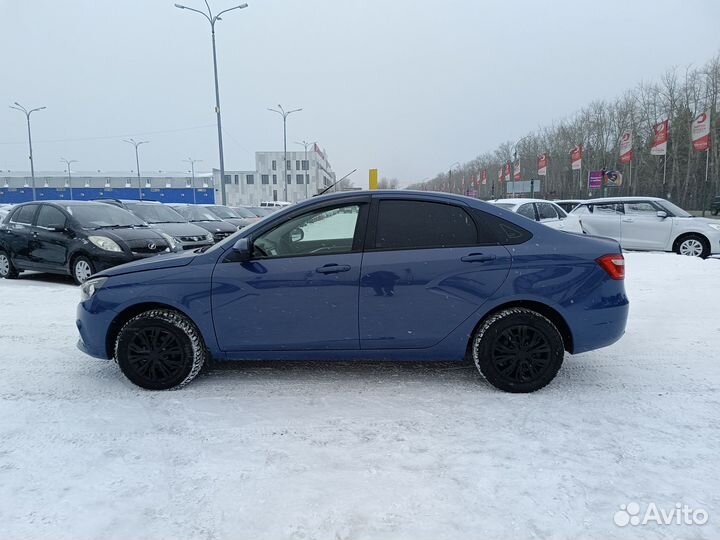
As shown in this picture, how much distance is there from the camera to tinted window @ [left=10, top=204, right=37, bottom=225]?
9.16 m

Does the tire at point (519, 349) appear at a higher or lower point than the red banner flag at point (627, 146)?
lower

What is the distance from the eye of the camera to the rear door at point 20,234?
9008 mm

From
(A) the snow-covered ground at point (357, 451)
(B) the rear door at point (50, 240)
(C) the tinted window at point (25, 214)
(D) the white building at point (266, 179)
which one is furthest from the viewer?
(D) the white building at point (266, 179)

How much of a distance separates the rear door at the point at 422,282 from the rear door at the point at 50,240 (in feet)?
23.8

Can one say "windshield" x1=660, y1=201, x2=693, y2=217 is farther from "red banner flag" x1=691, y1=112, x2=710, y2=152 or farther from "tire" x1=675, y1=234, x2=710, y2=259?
"red banner flag" x1=691, y1=112, x2=710, y2=152

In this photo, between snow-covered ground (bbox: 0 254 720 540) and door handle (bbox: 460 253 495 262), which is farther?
door handle (bbox: 460 253 495 262)

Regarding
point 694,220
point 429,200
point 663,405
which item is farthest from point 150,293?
point 694,220

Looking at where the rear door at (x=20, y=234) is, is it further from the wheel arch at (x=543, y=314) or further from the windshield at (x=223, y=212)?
the wheel arch at (x=543, y=314)

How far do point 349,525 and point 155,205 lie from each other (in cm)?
1279

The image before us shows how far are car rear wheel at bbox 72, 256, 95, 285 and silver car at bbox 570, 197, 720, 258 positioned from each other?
12.0 meters

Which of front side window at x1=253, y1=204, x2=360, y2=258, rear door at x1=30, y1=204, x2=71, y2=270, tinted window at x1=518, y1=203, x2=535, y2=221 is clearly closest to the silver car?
tinted window at x1=518, y1=203, x2=535, y2=221

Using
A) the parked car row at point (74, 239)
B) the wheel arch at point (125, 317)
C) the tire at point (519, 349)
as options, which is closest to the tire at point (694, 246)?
the tire at point (519, 349)

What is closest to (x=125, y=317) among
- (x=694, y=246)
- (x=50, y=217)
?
(x=50, y=217)

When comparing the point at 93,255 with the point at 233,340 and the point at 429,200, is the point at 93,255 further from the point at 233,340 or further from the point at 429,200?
the point at 429,200
